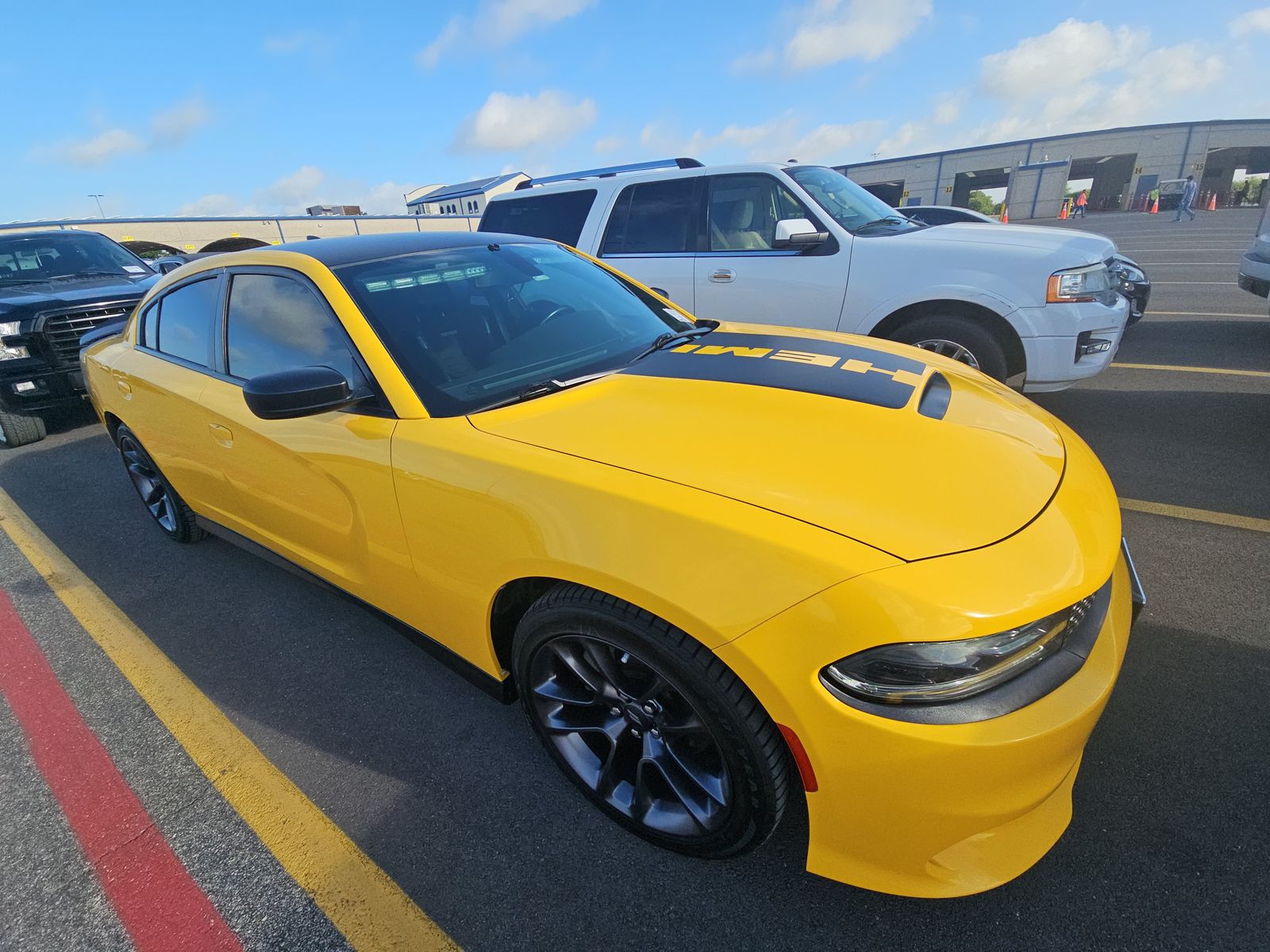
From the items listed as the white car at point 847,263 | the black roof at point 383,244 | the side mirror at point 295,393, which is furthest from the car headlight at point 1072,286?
the side mirror at point 295,393

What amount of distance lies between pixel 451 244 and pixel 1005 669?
2479mm

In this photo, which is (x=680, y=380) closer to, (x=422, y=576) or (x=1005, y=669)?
(x=422, y=576)

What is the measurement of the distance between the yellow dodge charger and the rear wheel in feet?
3.68

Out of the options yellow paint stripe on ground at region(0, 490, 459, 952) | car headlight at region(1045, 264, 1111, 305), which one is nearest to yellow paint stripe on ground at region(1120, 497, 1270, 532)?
car headlight at region(1045, 264, 1111, 305)

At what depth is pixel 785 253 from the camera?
475cm

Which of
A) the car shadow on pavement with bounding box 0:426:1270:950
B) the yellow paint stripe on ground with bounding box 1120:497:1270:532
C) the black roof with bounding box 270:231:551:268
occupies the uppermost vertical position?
the black roof with bounding box 270:231:551:268

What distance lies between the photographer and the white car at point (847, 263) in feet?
13.5

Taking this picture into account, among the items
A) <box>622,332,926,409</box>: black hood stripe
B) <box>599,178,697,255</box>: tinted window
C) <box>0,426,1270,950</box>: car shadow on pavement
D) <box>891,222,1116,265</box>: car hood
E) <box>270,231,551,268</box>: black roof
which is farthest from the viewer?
<box>599,178,697,255</box>: tinted window

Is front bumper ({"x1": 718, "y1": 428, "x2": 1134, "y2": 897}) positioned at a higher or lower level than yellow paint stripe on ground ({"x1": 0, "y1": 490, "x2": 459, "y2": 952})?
higher

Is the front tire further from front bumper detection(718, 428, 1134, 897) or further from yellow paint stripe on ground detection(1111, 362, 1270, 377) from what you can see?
yellow paint stripe on ground detection(1111, 362, 1270, 377)

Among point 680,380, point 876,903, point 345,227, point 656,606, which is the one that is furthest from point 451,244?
point 345,227

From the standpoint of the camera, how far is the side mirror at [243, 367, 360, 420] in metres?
1.87

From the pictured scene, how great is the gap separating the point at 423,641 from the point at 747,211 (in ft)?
13.7

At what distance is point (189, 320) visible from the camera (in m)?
3.00
